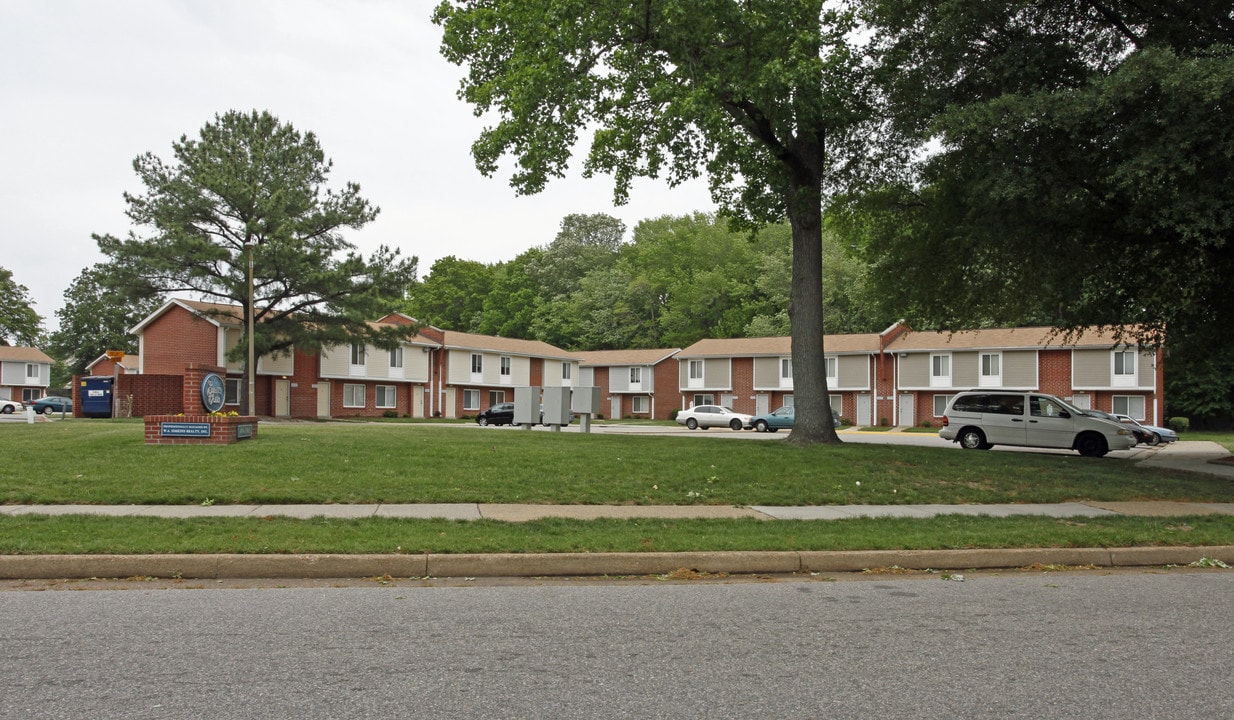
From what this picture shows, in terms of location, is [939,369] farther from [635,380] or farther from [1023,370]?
[635,380]

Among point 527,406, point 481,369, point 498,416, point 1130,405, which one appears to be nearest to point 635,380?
point 481,369

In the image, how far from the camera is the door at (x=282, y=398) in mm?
50000

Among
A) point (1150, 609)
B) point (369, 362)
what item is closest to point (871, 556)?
point (1150, 609)

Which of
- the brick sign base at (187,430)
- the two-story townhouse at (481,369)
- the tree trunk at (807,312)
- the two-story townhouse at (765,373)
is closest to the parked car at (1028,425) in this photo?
the tree trunk at (807,312)

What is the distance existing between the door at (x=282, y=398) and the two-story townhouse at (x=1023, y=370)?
3439cm

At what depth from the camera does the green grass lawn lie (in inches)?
376

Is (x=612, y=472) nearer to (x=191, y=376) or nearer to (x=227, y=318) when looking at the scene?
(x=191, y=376)

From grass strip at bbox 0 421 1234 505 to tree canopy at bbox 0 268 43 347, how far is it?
68452 mm

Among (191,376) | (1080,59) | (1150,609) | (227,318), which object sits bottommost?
(1150,609)

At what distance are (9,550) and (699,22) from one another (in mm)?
14350

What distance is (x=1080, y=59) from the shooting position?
19172mm

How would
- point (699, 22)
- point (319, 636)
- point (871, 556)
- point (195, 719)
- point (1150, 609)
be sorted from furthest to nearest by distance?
point (699, 22)
point (871, 556)
point (1150, 609)
point (319, 636)
point (195, 719)

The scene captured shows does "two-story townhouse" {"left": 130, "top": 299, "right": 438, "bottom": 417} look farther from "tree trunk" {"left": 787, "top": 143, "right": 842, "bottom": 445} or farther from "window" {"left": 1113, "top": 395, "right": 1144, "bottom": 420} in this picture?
"window" {"left": 1113, "top": 395, "right": 1144, "bottom": 420}

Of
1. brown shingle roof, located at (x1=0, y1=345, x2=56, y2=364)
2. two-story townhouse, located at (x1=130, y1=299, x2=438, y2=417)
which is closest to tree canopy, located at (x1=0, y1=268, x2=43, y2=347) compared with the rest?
brown shingle roof, located at (x1=0, y1=345, x2=56, y2=364)
